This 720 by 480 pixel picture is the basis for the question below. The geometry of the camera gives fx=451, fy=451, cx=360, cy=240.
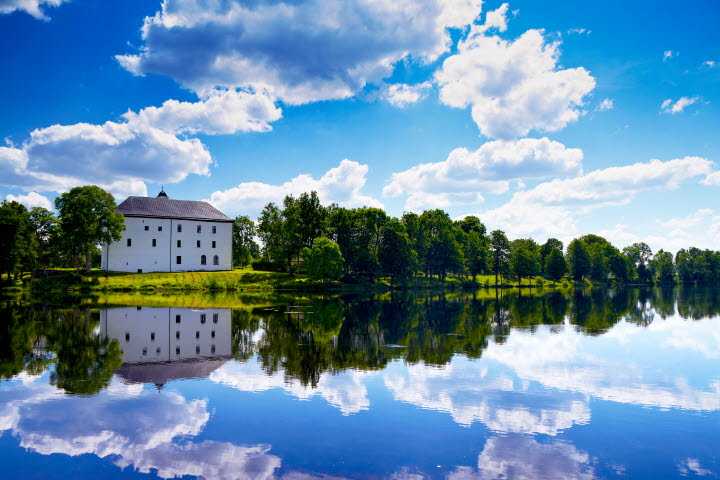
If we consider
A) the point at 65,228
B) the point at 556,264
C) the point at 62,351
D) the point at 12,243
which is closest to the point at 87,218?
the point at 65,228

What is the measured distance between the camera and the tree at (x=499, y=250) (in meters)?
107

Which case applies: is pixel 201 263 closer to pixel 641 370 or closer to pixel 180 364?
pixel 180 364

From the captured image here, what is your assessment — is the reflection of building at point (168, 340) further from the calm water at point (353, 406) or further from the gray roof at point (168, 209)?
the gray roof at point (168, 209)

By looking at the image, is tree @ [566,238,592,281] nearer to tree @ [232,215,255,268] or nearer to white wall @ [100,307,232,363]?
tree @ [232,215,255,268]

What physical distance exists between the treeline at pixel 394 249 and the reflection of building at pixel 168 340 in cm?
3835

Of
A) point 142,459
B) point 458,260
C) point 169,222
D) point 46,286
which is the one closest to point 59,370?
point 142,459

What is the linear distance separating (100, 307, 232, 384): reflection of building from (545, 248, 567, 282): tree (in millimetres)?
102203

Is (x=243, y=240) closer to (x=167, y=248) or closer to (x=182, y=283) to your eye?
(x=167, y=248)

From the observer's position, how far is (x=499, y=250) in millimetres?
107688

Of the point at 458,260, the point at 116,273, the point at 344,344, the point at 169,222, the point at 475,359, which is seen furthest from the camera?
the point at 458,260

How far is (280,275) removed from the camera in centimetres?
7831

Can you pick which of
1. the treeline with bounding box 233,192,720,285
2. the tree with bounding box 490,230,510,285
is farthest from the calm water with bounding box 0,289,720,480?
the tree with bounding box 490,230,510,285

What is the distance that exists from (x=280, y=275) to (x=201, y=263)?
17118 millimetres

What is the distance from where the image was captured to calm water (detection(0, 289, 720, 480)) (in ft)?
31.0
